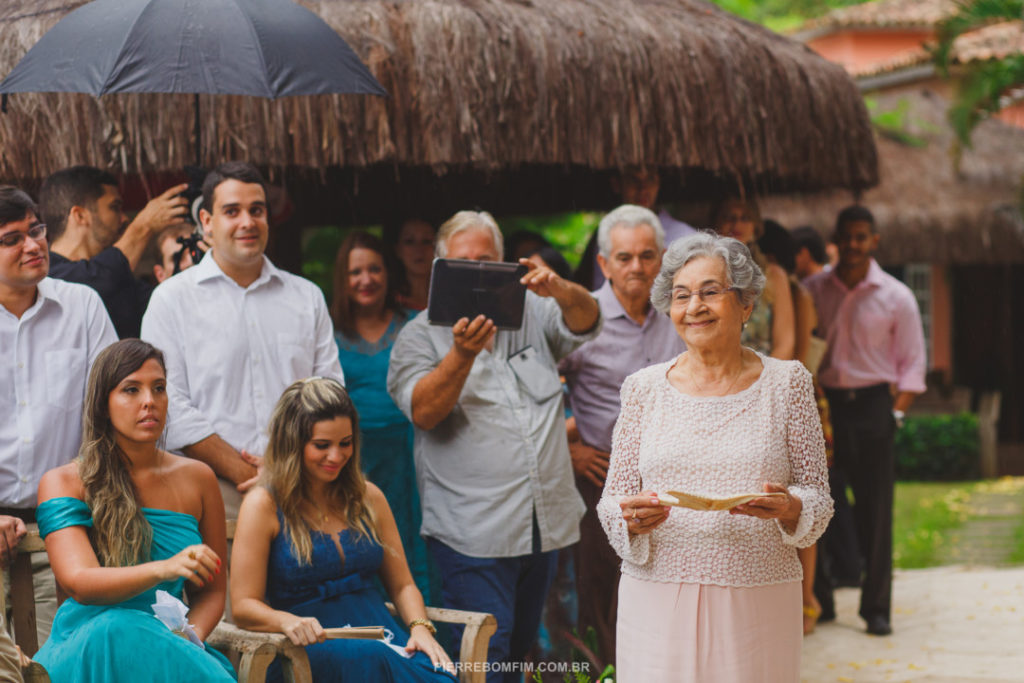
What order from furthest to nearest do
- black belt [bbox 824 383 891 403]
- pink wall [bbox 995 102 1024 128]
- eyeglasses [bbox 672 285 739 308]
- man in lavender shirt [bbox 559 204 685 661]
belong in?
1. pink wall [bbox 995 102 1024 128]
2. black belt [bbox 824 383 891 403]
3. man in lavender shirt [bbox 559 204 685 661]
4. eyeglasses [bbox 672 285 739 308]

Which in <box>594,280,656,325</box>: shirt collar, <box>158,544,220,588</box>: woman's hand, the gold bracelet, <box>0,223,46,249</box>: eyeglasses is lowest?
the gold bracelet

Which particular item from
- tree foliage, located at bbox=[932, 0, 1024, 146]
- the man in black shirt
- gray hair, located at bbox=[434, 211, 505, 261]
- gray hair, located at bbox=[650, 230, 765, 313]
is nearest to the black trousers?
gray hair, located at bbox=[434, 211, 505, 261]

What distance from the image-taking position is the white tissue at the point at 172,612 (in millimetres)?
3289

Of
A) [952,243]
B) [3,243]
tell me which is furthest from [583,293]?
[952,243]

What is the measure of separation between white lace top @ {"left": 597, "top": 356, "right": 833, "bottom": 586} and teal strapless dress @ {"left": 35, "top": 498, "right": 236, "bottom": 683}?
4.06 feet

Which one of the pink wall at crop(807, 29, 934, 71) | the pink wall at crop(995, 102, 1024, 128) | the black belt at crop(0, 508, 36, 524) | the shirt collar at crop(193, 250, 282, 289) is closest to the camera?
the black belt at crop(0, 508, 36, 524)

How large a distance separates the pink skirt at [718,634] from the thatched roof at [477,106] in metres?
2.50

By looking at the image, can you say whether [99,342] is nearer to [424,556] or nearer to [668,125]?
[424,556]

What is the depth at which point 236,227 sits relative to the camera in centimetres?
409

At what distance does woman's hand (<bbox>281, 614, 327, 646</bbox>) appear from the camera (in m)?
3.40

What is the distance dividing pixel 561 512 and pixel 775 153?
8.42ft

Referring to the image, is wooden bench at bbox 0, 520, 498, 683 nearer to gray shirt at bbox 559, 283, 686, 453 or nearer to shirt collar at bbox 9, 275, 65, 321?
shirt collar at bbox 9, 275, 65, 321

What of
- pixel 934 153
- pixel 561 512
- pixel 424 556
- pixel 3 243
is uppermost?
pixel 934 153

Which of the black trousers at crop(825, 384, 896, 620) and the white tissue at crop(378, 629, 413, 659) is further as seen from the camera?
the black trousers at crop(825, 384, 896, 620)
